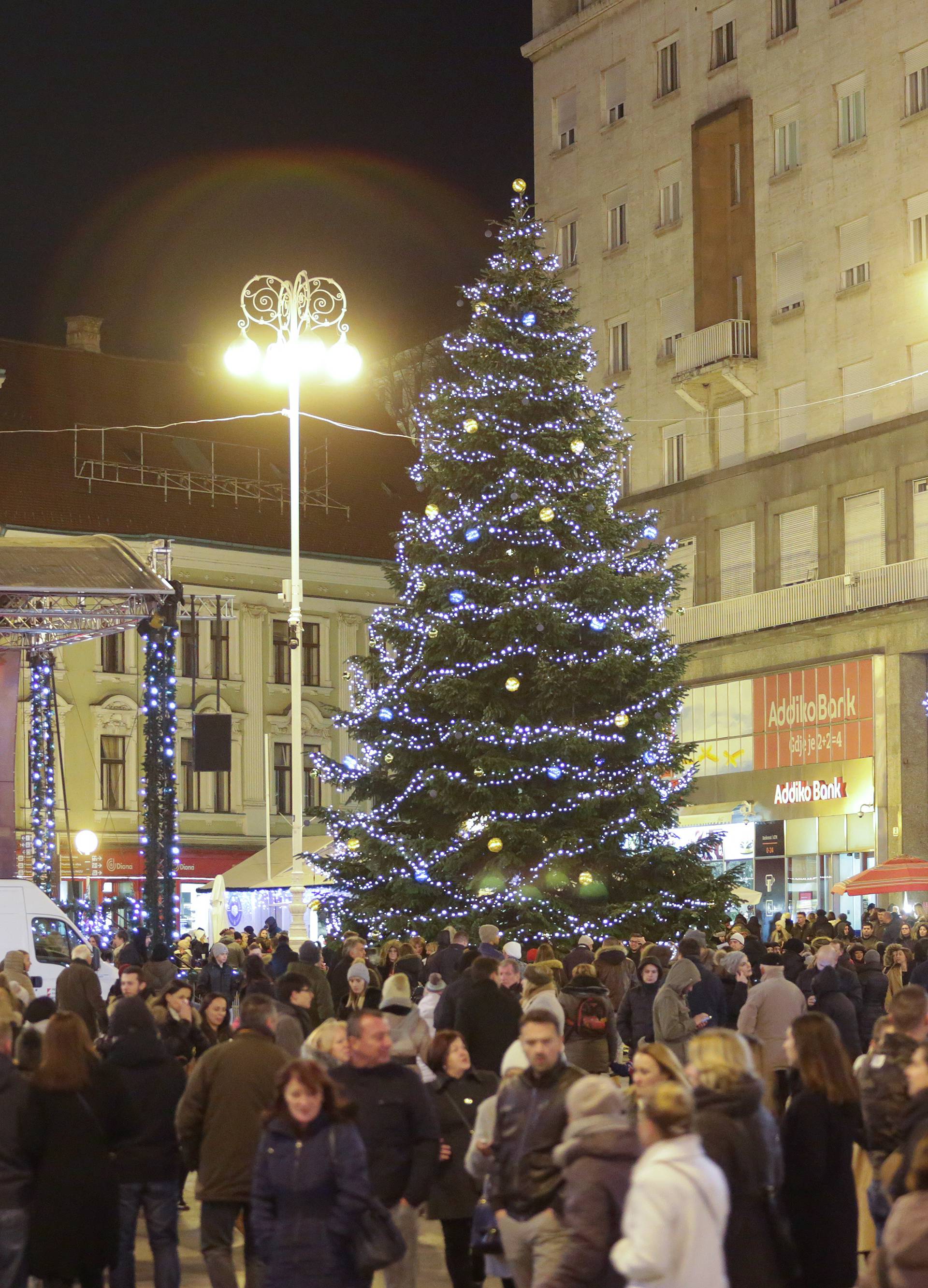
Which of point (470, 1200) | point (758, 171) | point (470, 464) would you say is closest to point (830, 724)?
point (758, 171)

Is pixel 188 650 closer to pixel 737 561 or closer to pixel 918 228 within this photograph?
pixel 737 561

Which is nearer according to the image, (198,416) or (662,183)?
(662,183)

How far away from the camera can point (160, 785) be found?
30.2 meters

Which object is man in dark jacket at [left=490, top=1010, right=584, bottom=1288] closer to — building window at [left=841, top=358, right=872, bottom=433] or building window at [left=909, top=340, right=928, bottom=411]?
building window at [left=909, top=340, right=928, bottom=411]

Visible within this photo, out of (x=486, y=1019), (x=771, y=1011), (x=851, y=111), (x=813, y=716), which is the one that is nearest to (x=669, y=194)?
(x=851, y=111)

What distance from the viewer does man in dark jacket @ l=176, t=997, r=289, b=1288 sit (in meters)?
9.79

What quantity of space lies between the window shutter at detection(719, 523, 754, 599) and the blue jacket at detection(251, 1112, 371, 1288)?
41089 millimetres

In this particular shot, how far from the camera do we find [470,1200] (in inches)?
423

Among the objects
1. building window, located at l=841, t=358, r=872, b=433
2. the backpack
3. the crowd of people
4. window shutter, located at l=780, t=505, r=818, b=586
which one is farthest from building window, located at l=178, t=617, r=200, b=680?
the crowd of people

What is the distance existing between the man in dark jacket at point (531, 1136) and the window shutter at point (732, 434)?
41117mm

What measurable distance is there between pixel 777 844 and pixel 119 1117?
38.5 metres

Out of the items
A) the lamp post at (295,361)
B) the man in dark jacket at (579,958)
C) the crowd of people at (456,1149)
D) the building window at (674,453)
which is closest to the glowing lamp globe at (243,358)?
the lamp post at (295,361)

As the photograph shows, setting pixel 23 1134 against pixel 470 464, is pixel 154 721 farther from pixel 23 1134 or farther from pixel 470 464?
pixel 23 1134

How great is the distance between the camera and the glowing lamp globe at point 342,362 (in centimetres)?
3026
